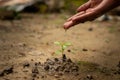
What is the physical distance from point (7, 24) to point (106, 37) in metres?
1.87

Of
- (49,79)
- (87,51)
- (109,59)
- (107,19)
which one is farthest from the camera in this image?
(107,19)

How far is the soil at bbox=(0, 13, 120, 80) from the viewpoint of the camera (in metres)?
2.84

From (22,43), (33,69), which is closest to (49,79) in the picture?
(33,69)

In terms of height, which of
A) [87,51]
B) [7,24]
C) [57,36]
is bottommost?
[87,51]

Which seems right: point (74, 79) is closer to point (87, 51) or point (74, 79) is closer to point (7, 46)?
point (87, 51)

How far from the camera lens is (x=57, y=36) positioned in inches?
182

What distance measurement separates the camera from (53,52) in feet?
11.5

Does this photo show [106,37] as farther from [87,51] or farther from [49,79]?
[49,79]

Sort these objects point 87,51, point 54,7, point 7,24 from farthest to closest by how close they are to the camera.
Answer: point 54,7
point 7,24
point 87,51

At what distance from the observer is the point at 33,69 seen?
286 centimetres

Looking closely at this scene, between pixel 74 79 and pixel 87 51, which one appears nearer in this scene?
pixel 74 79

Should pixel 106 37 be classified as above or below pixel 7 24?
below

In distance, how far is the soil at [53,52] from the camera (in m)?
2.84

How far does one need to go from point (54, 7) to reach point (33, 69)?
474cm
